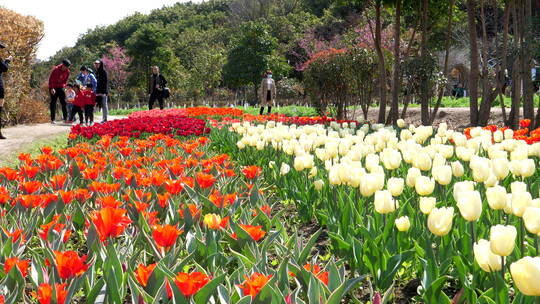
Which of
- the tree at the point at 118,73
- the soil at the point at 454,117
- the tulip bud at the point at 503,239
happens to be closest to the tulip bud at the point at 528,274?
the tulip bud at the point at 503,239

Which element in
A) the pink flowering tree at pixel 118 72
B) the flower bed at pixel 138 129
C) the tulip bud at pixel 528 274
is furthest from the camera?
the pink flowering tree at pixel 118 72

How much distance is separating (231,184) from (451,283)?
1.56 m

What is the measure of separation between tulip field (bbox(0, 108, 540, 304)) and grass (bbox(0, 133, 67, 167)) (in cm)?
300

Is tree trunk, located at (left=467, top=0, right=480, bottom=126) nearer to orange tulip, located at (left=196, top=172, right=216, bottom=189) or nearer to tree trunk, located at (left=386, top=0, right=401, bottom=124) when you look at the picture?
tree trunk, located at (left=386, top=0, right=401, bottom=124)

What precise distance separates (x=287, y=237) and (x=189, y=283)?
4.10 feet

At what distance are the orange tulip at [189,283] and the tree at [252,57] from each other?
1159 inches

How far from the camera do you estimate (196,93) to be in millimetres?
35094

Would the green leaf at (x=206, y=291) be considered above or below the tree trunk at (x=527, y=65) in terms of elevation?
below

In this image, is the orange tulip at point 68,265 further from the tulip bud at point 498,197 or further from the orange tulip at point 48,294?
the tulip bud at point 498,197

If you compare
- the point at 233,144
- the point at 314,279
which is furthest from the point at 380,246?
the point at 233,144

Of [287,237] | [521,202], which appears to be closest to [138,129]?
[287,237]

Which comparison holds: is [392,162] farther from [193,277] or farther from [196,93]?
[196,93]

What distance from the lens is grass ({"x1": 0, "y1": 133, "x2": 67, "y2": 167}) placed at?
21.8 ft

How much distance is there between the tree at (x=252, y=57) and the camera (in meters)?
30.8
